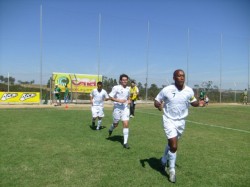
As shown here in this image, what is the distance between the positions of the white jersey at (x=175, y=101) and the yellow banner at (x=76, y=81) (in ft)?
82.6

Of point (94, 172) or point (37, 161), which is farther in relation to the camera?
point (37, 161)

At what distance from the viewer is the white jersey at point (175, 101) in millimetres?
6336

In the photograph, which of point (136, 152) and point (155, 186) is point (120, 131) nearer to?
point (136, 152)

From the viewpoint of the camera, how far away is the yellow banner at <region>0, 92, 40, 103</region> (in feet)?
92.9

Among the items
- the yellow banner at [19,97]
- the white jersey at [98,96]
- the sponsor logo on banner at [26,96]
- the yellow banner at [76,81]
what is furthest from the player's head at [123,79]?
the yellow banner at [76,81]

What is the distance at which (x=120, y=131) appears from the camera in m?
12.3

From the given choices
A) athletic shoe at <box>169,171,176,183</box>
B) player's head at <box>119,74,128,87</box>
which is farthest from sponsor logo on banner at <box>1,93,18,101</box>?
athletic shoe at <box>169,171,176,183</box>

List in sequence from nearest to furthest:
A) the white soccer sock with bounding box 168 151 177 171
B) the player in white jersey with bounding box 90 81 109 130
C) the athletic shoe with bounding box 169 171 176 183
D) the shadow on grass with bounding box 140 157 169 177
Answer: the athletic shoe with bounding box 169 171 176 183, the white soccer sock with bounding box 168 151 177 171, the shadow on grass with bounding box 140 157 169 177, the player in white jersey with bounding box 90 81 109 130

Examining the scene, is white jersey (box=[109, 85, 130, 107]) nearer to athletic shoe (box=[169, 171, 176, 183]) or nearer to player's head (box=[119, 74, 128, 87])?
player's head (box=[119, 74, 128, 87])

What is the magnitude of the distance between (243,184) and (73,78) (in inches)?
1058

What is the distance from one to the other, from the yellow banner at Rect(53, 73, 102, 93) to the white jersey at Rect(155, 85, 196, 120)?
25186mm

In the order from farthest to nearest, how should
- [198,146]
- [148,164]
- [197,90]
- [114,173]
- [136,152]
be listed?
1. [197,90]
2. [198,146]
3. [136,152]
4. [148,164]
5. [114,173]

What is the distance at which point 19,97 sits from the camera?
28891mm

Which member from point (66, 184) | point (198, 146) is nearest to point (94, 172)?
point (66, 184)
